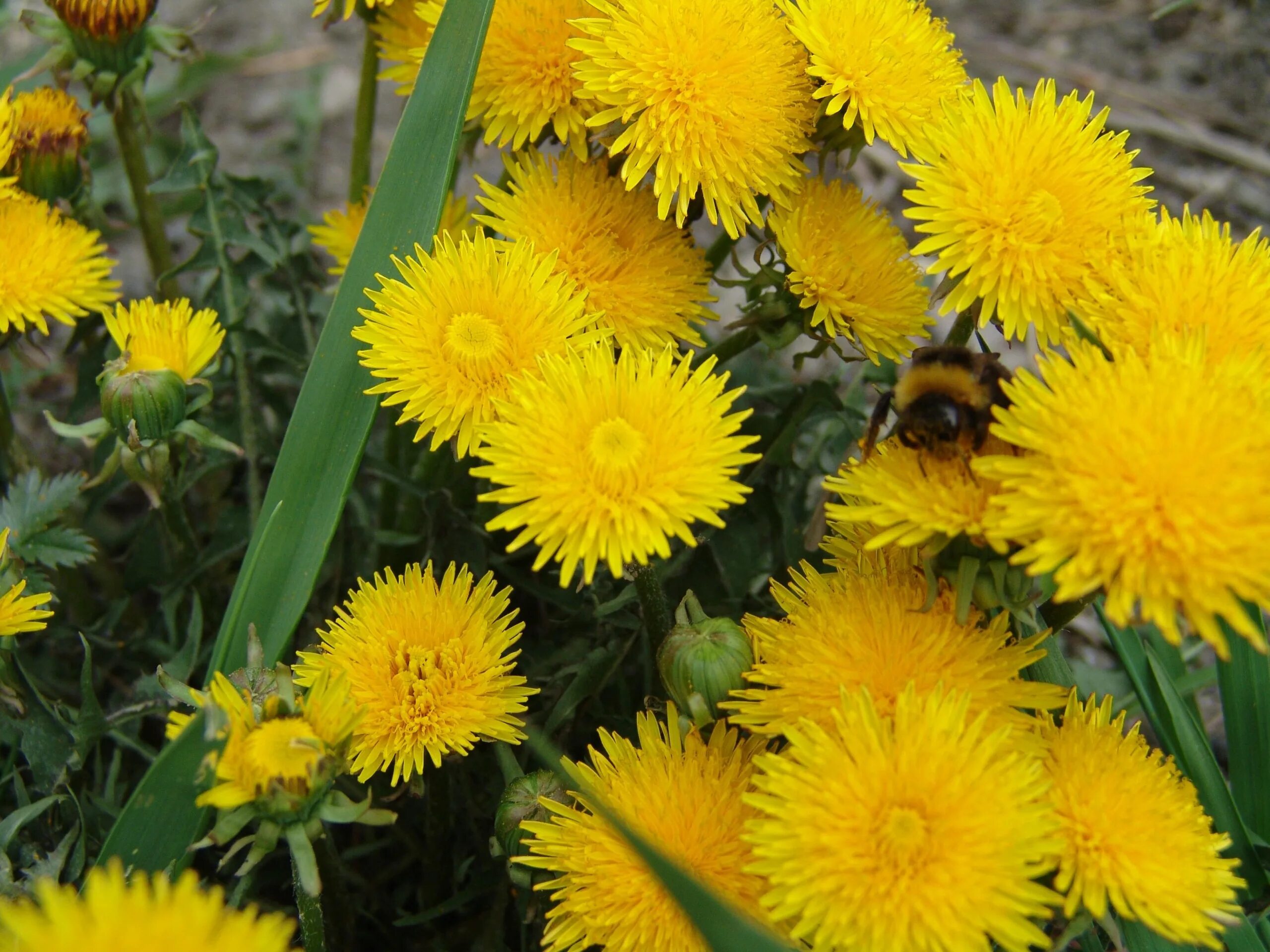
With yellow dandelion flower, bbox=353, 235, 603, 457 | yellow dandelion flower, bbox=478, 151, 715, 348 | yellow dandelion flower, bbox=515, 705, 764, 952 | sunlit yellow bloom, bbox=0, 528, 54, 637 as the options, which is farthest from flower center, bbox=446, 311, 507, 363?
sunlit yellow bloom, bbox=0, 528, 54, 637

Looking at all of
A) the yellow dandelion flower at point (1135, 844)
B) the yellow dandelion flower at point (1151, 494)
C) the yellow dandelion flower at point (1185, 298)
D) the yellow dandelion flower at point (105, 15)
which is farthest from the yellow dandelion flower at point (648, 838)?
the yellow dandelion flower at point (105, 15)

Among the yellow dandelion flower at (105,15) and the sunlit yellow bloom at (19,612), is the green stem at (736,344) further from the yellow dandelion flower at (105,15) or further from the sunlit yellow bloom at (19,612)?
the yellow dandelion flower at (105,15)

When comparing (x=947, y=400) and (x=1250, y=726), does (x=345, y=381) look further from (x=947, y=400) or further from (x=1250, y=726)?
(x=1250, y=726)

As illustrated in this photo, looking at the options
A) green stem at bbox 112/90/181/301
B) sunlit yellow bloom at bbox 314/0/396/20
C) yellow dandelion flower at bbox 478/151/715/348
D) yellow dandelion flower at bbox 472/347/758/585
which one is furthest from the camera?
green stem at bbox 112/90/181/301

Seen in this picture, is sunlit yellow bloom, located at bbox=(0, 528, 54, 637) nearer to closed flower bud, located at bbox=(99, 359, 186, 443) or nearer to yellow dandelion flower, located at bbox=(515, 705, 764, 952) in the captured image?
closed flower bud, located at bbox=(99, 359, 186, 443)

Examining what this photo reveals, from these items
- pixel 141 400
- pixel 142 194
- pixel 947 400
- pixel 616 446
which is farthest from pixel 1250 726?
pixel 142 194

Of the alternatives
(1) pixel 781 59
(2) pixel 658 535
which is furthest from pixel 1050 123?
(2) pixel 658 535
